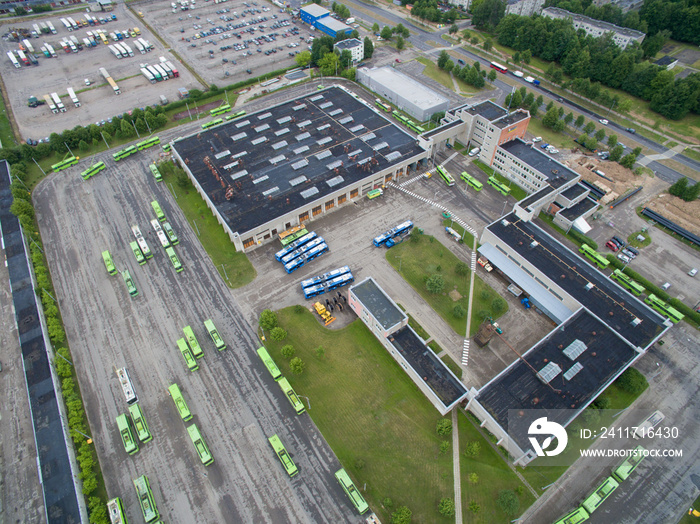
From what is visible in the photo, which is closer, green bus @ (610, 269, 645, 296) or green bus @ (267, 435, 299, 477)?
green bus @ (267, 435, 299, 477)

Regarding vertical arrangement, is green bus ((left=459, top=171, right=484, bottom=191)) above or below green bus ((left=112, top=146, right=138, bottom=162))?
above

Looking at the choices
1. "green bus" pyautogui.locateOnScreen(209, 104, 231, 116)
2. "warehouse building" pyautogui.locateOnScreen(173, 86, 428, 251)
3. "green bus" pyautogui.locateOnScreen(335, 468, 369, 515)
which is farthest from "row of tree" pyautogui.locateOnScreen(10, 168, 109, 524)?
"green bus" pyautogui.locateOnScreen(209, 104, 231, 116)

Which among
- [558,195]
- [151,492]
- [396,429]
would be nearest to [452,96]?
[558,195]

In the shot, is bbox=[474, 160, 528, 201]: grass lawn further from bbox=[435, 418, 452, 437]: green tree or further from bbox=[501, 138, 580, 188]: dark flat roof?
bbox=[435, 418, 452, 437]: green tree

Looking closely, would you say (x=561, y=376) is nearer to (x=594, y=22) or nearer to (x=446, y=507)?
(x=446, y=507)

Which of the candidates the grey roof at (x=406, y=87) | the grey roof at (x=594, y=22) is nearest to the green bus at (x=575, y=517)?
the grey roof at (x=406, y=87)

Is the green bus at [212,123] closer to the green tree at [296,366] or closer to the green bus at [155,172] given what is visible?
the green bus at [155,172]

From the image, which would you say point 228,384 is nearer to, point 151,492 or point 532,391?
point 151,492
